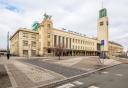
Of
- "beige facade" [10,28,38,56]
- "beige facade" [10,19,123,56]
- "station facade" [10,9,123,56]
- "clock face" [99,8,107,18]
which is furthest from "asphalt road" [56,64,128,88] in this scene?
"clock face" [99,8,107,18]

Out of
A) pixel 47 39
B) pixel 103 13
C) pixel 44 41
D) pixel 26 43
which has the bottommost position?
pixel 26 43

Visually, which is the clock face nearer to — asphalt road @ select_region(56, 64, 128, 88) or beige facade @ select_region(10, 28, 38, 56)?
beige facade @ select_region(10, 28, 38, 56)

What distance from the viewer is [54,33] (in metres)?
85.4

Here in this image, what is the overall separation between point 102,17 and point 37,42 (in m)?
41.5

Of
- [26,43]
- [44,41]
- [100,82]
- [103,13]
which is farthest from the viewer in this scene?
[103,13]

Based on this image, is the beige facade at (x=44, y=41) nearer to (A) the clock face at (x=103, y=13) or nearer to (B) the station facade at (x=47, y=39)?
(B) the station facade at (x=47, y=39)

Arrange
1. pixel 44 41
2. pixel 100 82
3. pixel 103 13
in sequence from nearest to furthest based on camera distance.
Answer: pixel 100 82
pixel 44 41
pixel 103 13

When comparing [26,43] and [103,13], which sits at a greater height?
[103,13]

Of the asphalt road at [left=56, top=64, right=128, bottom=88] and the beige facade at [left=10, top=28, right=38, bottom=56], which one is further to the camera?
the beige facade at [left=10, top=28, right=38, bottom=56]

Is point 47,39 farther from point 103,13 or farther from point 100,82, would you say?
point 100,82

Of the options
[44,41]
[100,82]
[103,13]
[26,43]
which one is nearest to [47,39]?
[44,41]

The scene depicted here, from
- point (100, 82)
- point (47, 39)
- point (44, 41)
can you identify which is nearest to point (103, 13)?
point (47, 39)

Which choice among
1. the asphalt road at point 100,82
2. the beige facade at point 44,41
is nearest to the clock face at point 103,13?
the beige facade at point 44,41

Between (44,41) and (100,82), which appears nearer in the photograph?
(100,82)
